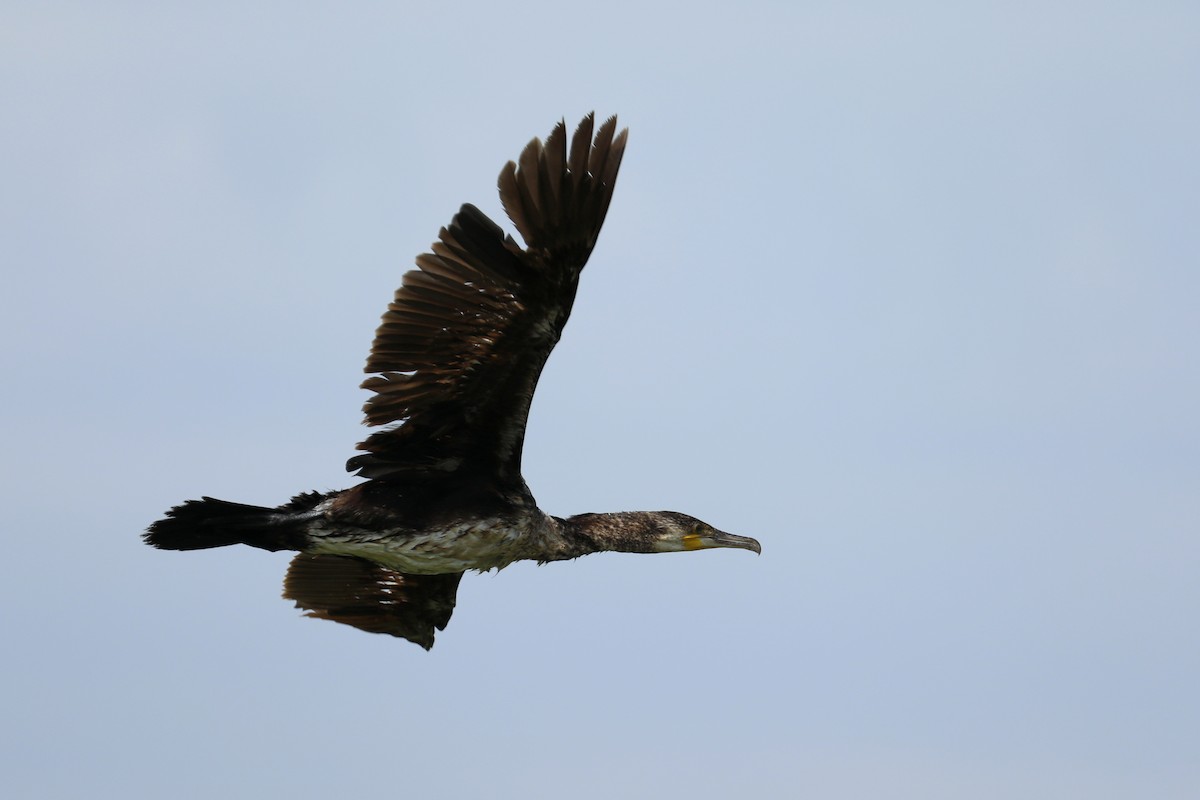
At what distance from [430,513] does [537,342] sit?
1.27 metres

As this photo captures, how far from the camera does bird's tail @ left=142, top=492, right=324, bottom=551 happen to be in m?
A: 8.47

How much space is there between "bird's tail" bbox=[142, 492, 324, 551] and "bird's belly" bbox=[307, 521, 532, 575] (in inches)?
5.9

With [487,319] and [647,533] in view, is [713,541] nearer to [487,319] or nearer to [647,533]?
[647,533]

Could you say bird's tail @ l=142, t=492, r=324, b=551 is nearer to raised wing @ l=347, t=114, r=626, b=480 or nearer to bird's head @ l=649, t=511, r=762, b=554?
raised wing @ l=347, t=114, r=626, b=480

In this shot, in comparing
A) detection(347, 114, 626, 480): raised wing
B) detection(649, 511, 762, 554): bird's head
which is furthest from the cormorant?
detection(649, 511, 762, 554): bird's head

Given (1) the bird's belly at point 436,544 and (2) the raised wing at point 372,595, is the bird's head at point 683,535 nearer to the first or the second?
(1) the bird's belly at point 436,544

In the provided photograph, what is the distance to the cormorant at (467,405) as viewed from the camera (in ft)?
26.3

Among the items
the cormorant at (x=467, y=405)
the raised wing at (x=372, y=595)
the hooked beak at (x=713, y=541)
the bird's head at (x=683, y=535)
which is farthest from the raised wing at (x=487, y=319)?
the raised wing at (x=372, y=595)

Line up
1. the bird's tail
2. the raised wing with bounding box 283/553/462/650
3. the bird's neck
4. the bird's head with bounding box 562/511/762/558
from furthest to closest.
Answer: the raised wing with bounding box 283/553/462/650 < the bird's head with bounding box 562/511/762/558 < the bird's neck < the bird's tail

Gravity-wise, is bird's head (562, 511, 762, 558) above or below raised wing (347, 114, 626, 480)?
below

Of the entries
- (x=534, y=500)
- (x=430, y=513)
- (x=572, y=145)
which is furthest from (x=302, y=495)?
(x=572, y=145)

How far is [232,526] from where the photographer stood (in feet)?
28.3

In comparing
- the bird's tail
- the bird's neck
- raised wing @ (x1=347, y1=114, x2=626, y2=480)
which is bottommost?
the bird's tail

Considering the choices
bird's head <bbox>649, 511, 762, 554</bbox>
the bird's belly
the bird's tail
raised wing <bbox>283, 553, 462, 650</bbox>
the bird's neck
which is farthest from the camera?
raised wing <bbox>283, 553, 462, 650</bbox>
